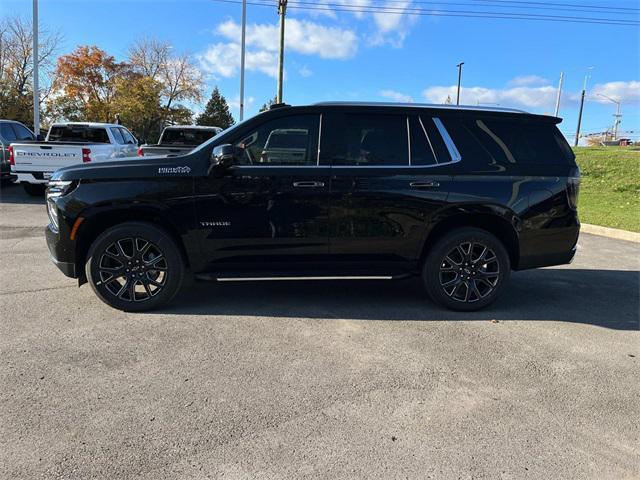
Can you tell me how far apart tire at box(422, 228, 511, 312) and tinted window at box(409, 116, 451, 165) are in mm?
749

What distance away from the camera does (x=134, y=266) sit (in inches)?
182

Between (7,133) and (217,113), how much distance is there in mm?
54420

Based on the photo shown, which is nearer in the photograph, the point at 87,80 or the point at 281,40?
the point at 281,40

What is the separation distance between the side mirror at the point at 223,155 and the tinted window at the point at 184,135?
1049 centimetres

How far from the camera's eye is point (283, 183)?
4.56 m

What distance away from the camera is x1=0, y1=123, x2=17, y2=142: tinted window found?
14.0 m

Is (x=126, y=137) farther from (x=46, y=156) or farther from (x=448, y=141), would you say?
(x=448, y=141)

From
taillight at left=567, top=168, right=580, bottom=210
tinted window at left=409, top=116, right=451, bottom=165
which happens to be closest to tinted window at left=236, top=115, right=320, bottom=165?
tinted window at left=409, top=116, right=451, bottom=165

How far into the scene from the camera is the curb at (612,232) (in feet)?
29.3

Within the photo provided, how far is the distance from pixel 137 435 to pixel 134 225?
7.39ft

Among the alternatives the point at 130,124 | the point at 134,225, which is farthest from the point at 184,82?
the point at 134,225

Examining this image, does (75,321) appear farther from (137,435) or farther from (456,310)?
(456,310)

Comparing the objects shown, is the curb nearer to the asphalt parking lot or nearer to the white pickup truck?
the asphalt parking lot

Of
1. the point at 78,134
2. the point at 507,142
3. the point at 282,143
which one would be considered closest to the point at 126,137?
the point at 78,134
